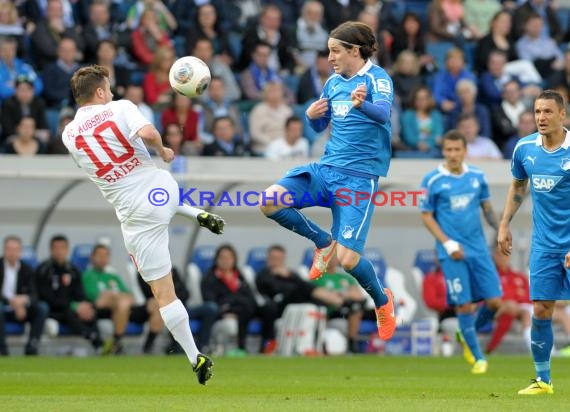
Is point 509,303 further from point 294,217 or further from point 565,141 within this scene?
point 565,141

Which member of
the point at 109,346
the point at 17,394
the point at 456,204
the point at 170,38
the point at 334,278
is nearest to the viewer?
the point at 17,394

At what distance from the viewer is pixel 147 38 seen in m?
21.6

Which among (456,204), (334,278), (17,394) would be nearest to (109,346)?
(334,278)

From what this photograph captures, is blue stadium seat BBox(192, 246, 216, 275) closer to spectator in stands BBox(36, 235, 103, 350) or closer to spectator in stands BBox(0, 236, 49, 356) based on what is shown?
spectator in stands BBox(36, 235, 103, 350)

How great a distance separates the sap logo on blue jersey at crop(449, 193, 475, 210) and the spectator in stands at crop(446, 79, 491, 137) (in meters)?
6.69

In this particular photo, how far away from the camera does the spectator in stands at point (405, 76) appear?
22.6 m

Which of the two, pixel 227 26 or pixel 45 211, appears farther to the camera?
pixel 227 26

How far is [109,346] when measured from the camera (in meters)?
18.7

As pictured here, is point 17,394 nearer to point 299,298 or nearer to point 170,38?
point 299,298

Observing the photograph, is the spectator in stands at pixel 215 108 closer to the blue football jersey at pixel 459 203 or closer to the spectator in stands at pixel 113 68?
the spectator in stands at pixel 113 68

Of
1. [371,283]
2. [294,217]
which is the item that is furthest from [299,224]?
[371,283]

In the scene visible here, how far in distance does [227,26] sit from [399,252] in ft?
16.6

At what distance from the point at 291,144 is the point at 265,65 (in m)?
2.13

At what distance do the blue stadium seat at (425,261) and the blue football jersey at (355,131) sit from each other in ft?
29.0
